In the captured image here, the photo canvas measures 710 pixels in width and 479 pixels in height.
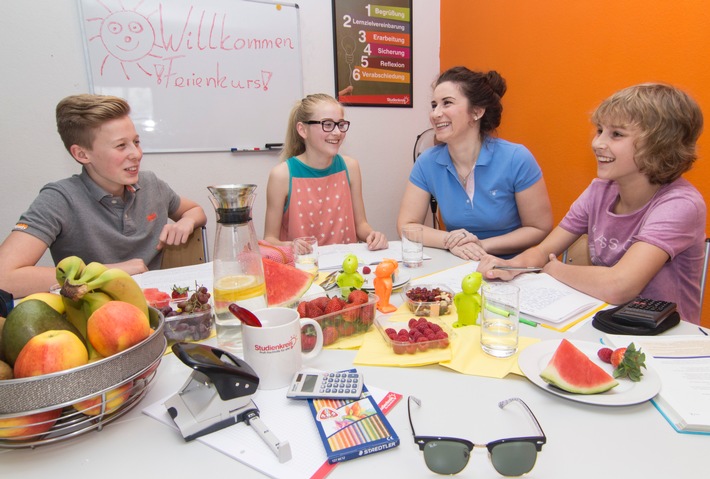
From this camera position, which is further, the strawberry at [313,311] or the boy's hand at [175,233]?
the boy's hand at [175,233]

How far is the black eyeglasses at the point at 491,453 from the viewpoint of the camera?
601mm

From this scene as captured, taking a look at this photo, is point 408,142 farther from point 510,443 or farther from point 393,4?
point 510,443

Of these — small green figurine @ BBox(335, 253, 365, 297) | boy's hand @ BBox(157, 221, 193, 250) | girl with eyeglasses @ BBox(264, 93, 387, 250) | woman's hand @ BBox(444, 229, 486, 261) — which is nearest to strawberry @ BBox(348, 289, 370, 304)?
small green figurine @ BBox(335, 253, 365, 297)

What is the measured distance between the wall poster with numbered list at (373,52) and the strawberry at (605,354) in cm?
305

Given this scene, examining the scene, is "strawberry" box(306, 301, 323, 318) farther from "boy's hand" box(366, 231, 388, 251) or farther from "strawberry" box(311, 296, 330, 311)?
"boy's hand" box(366, 231, 388, 251)

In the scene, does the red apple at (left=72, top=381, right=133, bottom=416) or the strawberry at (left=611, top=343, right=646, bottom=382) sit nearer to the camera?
the red apple at (left=72, top=381, right=133, bottom=416)

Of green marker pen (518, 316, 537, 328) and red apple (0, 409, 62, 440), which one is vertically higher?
red apple (0, 409, 62, 440)

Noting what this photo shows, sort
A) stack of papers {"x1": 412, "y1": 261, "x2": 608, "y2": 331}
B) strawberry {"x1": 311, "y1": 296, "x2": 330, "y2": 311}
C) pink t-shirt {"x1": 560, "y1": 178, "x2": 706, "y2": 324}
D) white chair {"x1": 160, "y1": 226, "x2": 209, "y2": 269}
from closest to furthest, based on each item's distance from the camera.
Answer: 1. strawberry {"x1": 311, "y1": 296, "x2": 330, "y2": 311}
2. stack of papers {"x1": 412, "y1": 261, "x2": 608, "y2": 331}
3. pink t-shirt {"x1": 560, "y1": 178, "x2": 706, "y2": 324}
4. white chair {"x1": 160, "y1": 226, "x2": 209, "y2": 269}

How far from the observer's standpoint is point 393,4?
3664 mm

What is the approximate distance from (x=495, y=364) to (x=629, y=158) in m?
1.09

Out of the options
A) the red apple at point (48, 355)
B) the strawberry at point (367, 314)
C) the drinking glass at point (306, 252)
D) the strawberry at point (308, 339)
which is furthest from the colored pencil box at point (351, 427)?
the drinking glass at point (306, 252)

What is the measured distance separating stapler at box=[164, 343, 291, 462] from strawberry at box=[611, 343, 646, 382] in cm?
67

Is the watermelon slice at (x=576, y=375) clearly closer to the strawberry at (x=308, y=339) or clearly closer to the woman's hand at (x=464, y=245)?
the strawberry at (x=308, y=339)

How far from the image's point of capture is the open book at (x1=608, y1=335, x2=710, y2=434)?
28.4 inches
